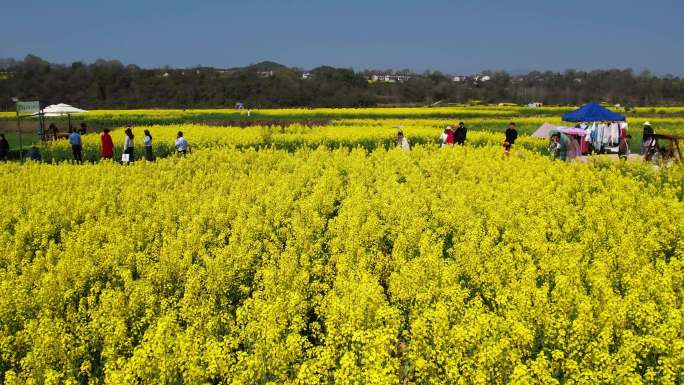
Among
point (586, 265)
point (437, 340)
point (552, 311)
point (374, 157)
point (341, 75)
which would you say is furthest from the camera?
point (341, 75)

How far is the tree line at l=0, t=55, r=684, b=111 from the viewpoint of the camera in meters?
91.3

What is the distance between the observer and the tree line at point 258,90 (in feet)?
300

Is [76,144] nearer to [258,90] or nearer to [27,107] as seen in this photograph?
[27,107]

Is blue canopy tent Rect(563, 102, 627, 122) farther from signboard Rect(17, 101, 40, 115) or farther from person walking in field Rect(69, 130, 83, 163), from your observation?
signboard Rect(17, 101, 40, 115)

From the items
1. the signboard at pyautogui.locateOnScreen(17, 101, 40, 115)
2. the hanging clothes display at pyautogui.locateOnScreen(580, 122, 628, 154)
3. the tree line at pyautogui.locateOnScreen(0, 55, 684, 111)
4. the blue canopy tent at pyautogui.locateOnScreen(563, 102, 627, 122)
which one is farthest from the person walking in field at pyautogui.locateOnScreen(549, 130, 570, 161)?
the tree line at pyautogui.locateOnScreen(0, 55, 684, 111)

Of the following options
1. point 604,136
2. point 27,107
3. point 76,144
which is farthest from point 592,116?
point 27,107

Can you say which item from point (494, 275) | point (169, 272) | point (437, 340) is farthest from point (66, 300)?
point (494, 275)

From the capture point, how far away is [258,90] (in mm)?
96438

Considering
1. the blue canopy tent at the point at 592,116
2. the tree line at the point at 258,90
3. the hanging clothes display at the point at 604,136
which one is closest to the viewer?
the blue canopy tent at the point at 592,116

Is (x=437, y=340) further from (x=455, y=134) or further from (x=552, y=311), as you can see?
(x=455, y=134)

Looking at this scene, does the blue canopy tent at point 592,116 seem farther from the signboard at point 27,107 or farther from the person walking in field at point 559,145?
the signboard at point 27,107

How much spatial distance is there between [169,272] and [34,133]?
4270 centimetres

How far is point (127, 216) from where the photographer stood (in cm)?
1249

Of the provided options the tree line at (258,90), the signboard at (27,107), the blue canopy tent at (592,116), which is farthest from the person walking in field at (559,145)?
the tree line at (258,90)
